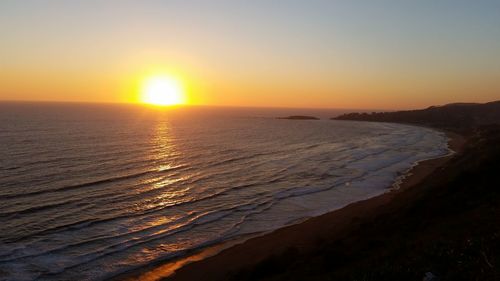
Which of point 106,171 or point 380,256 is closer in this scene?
point 380,256

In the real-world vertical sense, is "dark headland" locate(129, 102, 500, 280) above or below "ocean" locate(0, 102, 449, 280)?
above

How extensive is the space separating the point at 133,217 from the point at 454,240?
17943 mm

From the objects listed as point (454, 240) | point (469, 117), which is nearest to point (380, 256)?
point (454, 240)

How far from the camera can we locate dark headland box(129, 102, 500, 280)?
10508mm

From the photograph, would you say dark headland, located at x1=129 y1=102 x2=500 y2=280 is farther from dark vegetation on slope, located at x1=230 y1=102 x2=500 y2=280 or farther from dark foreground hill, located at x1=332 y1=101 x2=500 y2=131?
dark foreground hill, located at x1=332 y1=101 x2=500 y2=131

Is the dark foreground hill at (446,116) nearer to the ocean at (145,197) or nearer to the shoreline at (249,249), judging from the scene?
the ocean at (145,197)

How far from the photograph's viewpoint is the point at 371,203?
29.1 meters

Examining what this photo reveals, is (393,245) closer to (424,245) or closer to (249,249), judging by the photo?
(424,245)

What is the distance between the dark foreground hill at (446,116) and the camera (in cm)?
13612

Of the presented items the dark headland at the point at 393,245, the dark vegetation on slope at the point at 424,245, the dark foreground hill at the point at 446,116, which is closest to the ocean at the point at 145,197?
the dark headland at the point at 393,245

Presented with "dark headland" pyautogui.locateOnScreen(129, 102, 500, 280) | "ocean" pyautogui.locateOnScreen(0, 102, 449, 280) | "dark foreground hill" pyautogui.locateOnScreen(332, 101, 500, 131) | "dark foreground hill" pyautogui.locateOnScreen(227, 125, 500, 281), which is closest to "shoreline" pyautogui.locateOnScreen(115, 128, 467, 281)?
"dark headland" pyautogui.locateOnScreen(129, 102, 500, 280)

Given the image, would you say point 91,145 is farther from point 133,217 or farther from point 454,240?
point 454,240

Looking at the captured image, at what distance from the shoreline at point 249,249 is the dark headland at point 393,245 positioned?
45 mm

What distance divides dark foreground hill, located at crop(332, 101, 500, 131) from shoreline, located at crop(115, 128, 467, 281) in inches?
4596
